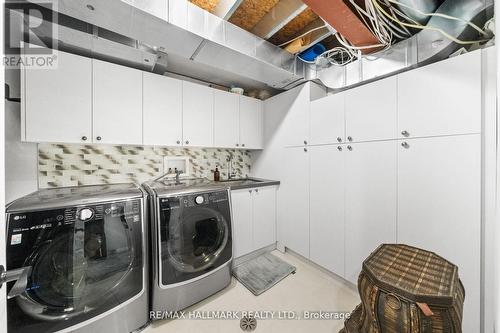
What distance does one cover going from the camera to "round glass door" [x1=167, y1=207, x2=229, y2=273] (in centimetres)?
151

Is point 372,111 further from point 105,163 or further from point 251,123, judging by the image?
point 105,163

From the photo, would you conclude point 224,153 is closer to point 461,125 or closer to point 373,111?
point 373,111

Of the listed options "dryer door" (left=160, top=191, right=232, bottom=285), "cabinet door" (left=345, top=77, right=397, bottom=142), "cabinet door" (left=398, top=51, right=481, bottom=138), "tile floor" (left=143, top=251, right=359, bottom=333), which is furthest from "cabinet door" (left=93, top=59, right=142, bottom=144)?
"cabinet door" (left=398, top=51, right=481, bottom=138)

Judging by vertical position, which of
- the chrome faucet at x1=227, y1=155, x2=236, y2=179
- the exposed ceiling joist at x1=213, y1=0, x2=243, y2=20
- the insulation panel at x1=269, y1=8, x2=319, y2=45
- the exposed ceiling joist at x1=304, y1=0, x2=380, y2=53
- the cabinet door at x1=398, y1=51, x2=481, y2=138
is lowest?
the chrome faucet at x1=227, y1=155, x2=236, y2=179

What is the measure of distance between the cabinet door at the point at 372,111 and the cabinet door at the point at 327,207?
26cm

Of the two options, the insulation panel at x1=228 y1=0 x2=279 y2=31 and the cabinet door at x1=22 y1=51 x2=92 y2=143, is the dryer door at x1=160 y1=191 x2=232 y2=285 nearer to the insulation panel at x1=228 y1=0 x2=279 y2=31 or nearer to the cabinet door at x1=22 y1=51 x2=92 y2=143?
the cabinet door at x1=22 y1=51 x2=92 y2=143

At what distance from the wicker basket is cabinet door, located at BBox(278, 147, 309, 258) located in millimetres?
1155

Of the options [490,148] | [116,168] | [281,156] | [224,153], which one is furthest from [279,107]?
[116,168]

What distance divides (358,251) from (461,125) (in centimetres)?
126

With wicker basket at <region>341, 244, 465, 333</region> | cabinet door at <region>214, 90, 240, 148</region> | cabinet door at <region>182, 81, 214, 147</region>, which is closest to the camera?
wicker basket at <region>341, 244, 465, 333</region>

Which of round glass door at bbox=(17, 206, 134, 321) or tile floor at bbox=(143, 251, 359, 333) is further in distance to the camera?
tile floor at bbox=(143, 251, 359, 333)

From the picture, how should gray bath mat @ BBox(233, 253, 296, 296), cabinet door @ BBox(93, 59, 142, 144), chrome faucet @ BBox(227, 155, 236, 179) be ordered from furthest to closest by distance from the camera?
1. chrome faucet @ BBox(227, 155, 236, 179)
2. gray bath mat @ BBox(233, 253, 296, 296)
3. cabinet door @ BBox(93, 59, 142, 144)

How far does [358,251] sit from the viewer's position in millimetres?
1737

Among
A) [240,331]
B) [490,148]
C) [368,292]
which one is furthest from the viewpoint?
[240,331]
